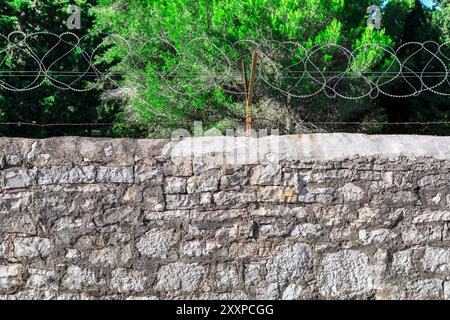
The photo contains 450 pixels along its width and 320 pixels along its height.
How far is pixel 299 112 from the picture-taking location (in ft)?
29.4

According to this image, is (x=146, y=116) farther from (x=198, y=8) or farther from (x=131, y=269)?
(x=131, y=269)

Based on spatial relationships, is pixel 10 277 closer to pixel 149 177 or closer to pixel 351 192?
pixel 149 177

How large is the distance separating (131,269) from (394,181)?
5.11ft

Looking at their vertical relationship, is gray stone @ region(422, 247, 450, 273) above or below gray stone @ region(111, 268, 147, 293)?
above

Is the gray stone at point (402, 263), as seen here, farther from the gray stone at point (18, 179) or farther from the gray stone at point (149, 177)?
the gray stone at point (18, 179)

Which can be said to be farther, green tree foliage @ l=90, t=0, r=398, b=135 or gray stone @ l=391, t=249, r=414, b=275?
green tree foliage @ l=90, t=0, r=398, b=135

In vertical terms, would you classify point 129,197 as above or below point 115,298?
above

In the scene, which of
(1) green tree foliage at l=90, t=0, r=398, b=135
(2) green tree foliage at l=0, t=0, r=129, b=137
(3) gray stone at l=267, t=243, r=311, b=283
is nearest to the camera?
(3) gray stone at l=267, t=243, r=311, b=283

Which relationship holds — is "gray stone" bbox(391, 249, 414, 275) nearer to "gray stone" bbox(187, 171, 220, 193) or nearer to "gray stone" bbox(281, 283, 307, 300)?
"gray stone" bbox(281, 283, 307, 300)

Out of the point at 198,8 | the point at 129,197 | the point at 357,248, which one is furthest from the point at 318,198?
the point at 198,8

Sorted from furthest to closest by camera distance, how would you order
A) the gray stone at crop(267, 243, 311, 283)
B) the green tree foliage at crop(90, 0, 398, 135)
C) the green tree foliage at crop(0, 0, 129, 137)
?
the green tree foliage at crop(90, 0, 398, 135), the green tree foliage at crop(0, 0, 129, 137), the gray stone at crop(267, 243, 311, 283)

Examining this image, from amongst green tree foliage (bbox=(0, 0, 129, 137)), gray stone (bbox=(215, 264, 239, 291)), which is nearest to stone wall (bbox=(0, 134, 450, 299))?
gray stone (bbox=(215, 264, 239, 291))

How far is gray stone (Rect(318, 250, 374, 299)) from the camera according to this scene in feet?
10.7

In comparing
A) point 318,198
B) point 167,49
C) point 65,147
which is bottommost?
point 318,198
